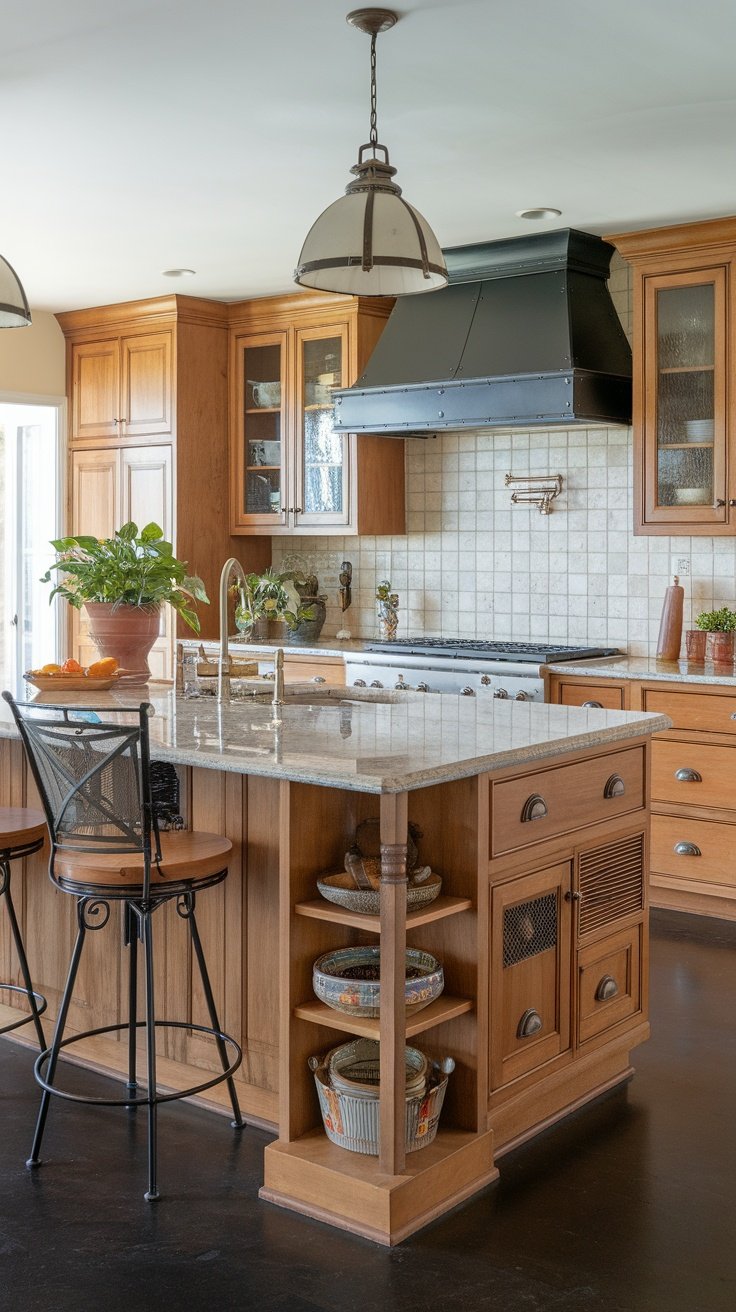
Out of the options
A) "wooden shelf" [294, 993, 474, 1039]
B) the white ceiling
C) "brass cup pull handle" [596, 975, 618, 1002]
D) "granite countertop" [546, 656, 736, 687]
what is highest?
the white ceiling

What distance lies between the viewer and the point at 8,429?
278 inches

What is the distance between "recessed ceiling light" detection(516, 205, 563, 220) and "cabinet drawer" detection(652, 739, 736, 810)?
6.55ft

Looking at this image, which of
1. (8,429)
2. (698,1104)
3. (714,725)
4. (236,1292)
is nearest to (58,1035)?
(236,1292)

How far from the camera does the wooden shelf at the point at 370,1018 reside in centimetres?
240

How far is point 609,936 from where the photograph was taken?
299cm

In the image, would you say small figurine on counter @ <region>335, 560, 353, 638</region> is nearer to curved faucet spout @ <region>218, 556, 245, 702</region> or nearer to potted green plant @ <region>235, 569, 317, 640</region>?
potted green plant @ <region>235, 569, 317, 640</region>

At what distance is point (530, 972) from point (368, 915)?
48 cm

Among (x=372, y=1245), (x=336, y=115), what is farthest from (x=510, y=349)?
(x=372, y=1245)

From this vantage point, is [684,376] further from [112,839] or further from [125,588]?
[112,839]

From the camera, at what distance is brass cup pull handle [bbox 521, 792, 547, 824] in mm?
2662

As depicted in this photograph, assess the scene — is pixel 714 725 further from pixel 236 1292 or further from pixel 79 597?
pixel 236 1292

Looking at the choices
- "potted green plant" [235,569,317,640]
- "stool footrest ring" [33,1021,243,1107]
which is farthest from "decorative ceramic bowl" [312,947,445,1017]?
"potted green plant" [235,569,317,640]

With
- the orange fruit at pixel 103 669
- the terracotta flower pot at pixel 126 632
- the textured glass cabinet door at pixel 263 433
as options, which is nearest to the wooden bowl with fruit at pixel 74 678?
the orange fruit at pixel 103 669

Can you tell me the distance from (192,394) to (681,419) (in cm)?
265
